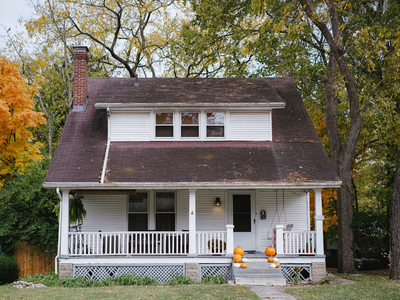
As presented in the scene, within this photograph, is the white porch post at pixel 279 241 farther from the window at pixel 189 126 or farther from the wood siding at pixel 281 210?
the window at pixel 189 126

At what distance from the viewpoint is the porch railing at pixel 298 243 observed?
43.6ft

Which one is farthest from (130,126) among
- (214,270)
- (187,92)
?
(214,270)

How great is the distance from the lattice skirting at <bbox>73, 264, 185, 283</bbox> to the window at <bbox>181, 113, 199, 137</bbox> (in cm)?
507

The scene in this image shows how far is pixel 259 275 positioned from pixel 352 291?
9.06 ft

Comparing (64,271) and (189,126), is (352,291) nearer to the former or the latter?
(189,126)

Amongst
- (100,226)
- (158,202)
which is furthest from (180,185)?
(100,226)

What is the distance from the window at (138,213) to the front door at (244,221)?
3383mm

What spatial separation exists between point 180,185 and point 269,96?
5.45 meters

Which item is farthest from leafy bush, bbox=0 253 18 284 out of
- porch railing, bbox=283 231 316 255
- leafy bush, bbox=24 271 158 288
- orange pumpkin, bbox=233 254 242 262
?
porch railing, bbox=283 231 316 255

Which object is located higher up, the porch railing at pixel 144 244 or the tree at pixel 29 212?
the tree at pixel 29 212

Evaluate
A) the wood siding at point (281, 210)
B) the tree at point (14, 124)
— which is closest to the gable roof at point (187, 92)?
the wood siding at point (281, 210)

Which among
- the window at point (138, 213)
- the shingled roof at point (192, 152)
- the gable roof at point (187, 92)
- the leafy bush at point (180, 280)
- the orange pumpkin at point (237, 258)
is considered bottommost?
the leafy bush at point (180, 280)

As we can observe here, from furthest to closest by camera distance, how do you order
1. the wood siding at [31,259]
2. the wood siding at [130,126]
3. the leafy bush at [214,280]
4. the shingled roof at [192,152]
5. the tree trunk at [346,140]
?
the tree trunk at [346,140] → the wood siding at [31,259] → the wood siding at [130,126] → the shingled roof at [192,152] → the leafy bush at [214,280]

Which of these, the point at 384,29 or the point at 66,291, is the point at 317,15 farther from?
the point at 66,291
